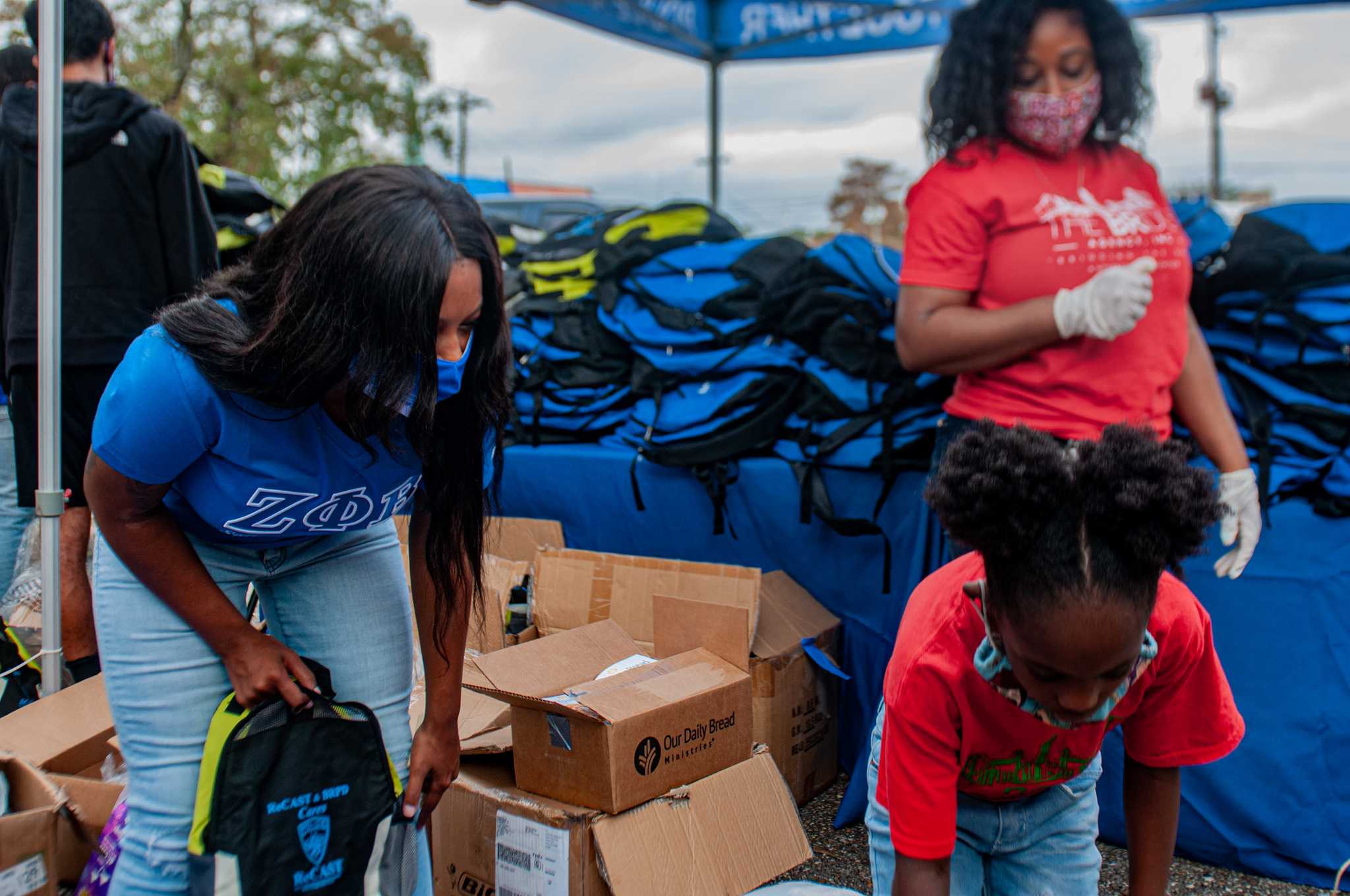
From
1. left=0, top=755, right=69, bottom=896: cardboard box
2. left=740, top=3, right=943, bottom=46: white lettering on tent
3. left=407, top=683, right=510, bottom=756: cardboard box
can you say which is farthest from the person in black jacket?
left=740, top=3, right=943, bottom=46: white lettering on tent

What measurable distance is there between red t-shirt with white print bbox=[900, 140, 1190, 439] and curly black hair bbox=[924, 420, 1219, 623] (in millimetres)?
853

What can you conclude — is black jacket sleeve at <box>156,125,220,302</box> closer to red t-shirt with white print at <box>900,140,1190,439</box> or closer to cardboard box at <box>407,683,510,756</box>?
cardboard box at <box>407,683,510,756</box>

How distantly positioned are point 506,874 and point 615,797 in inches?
11.9

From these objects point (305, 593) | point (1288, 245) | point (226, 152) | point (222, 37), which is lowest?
point (305, 593)

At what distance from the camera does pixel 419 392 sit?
1.45 metres

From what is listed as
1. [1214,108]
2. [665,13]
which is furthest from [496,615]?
[1214,108]

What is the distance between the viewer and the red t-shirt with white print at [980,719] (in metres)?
1.42

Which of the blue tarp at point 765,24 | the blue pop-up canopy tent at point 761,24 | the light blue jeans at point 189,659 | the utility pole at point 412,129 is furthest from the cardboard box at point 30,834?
the utility pole at point 412,129

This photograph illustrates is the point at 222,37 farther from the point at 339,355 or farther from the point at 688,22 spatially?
the point at 339,355

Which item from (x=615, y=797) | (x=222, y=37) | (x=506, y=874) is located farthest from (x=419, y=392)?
(x=222, y=37)

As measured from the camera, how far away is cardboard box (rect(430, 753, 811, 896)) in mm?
2064

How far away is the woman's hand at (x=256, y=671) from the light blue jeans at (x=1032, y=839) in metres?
0.89

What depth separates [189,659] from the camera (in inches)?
61.6

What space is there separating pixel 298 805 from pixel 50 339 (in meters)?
1.38
